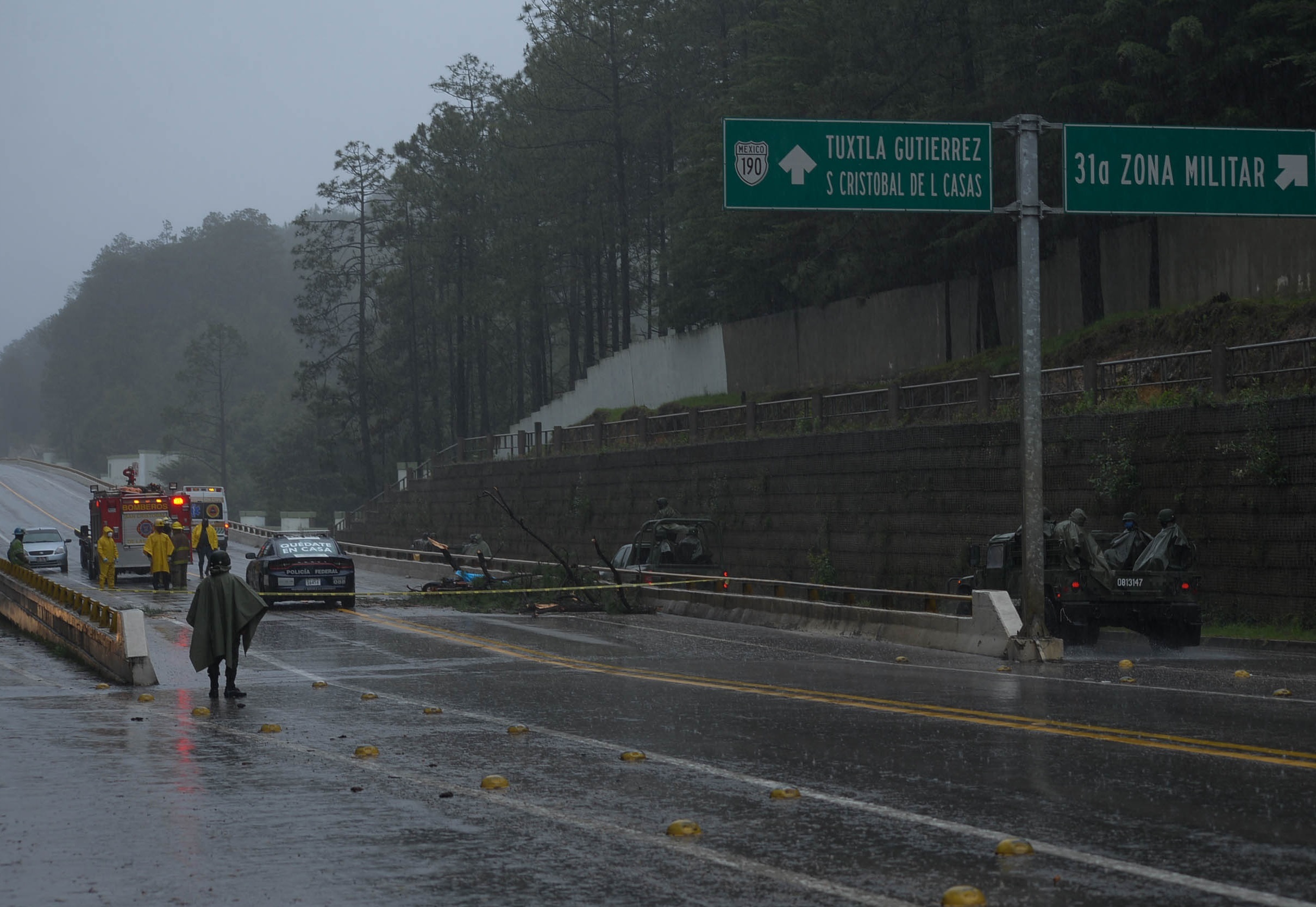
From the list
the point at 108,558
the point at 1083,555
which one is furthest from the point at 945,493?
the point at 108,558

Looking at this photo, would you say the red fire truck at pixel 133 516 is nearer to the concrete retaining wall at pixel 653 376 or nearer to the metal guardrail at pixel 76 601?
the metal guardrail at pixel 76 601

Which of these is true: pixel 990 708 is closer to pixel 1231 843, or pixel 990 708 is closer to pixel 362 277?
pixel 1231 843

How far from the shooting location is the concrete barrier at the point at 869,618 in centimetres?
2030

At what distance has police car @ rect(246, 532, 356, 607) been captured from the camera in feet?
105

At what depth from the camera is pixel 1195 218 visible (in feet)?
113

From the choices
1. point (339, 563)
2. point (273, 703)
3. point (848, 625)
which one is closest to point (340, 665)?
point (273, 703)

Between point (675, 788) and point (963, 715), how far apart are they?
4259 millimetres

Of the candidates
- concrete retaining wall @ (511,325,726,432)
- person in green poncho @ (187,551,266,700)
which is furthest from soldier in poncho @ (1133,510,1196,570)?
concrete retaining wall @ (511,325,726,432)

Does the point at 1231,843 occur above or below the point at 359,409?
below

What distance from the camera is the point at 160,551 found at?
36.8 m

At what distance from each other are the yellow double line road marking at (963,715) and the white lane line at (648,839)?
4.33 metres

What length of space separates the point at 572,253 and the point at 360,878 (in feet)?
229

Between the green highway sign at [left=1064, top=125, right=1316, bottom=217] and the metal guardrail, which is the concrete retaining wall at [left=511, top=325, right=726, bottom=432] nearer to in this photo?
the metal guardrail

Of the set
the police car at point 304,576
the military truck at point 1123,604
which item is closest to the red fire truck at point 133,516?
the police car at point 304,576
